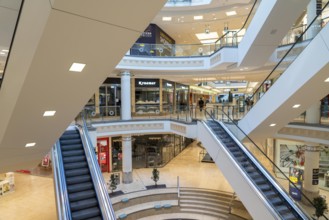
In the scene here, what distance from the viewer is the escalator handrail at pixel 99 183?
5.68 meters

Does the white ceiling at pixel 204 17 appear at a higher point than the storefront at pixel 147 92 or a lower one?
higher

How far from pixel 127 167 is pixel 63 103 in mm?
10557

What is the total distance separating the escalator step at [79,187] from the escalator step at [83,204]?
37cm

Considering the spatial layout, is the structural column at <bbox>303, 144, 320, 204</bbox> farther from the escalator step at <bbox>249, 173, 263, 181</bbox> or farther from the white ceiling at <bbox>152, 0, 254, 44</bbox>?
the white ceiling at <bbox>152, 0, 254, 44</bbox>

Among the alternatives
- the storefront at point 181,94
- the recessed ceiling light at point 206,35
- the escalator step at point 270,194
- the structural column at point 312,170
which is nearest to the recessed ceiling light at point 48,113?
the escalator step at point 270,194

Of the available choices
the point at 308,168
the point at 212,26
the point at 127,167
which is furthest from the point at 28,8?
the point at 212,26

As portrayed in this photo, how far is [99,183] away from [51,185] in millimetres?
10780

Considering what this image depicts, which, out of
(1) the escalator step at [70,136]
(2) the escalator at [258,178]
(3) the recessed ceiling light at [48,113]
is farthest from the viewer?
(1) the escalator step at [70,136]

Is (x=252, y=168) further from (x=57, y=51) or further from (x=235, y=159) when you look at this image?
(x=57, y=51)

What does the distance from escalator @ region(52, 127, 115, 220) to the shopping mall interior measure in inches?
1.2

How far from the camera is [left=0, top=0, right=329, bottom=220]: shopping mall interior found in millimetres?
3301

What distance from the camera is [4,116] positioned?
4672mm

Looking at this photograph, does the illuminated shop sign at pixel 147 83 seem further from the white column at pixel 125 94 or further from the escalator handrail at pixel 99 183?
the escalator handrail at pixel 99 183

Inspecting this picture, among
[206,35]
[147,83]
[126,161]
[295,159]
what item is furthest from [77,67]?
[206,35]
